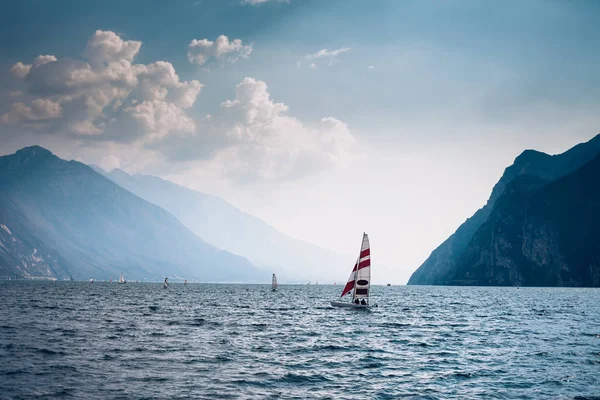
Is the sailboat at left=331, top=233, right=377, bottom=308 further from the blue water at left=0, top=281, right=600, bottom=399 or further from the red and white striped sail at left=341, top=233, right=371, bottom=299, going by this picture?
the blue water at left=0, top=281, right=600, bottom=399

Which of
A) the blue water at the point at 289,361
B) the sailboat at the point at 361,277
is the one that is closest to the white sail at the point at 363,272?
the sailboat at the point at 361,277

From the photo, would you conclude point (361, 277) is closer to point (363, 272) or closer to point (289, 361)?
point (363, 272)

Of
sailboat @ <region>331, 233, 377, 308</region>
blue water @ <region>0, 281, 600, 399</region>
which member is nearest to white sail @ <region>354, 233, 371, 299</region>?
sailboat @ <region>331, 233, 377, 308</region>

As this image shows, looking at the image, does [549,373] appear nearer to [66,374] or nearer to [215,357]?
[215,357]

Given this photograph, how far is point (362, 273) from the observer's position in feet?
267

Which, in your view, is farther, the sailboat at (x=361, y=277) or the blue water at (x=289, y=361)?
the sailboat at (x=361, y=277)

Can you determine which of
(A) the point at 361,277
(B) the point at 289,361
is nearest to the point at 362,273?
(A) the point at 361,277

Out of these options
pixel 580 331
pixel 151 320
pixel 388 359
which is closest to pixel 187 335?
pixel 151 320

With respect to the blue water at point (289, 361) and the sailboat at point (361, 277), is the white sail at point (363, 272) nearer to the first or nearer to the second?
the sailboat at point (361, 277)

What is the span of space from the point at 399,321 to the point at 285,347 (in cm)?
3157

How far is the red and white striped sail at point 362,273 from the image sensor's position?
79.6 metres

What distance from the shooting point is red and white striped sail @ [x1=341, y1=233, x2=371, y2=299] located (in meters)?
79.6

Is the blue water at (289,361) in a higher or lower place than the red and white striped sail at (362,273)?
lower

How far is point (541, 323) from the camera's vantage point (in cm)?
6531
